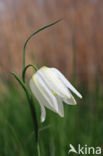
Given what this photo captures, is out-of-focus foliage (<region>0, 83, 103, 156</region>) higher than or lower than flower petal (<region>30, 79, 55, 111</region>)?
lower

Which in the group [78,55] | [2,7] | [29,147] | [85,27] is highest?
[2,7]

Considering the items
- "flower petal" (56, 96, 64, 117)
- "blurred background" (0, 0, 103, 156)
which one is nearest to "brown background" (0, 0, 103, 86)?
"blurred background" (0, 0, 103, 156)

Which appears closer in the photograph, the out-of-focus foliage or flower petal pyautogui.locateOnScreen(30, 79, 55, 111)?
flower petal pyautogui.locateOnScreen(30, 79, 55, 111)

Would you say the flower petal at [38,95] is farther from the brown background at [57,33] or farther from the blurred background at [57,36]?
the brown background at [57,33]

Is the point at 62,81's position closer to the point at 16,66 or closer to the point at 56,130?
the point at 56,130

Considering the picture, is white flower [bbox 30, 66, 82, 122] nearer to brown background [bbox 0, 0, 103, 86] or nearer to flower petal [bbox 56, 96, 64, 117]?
flower petal [bbox 56, 96, 64, 117]

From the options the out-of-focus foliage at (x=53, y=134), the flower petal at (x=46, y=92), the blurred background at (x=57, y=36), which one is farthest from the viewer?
the blurred background at (x=57, y=36)

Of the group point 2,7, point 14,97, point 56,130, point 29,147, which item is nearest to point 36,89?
point 56,130

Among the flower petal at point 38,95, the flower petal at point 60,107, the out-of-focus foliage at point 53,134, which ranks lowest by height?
the out-of-focus foliage at point 53,134

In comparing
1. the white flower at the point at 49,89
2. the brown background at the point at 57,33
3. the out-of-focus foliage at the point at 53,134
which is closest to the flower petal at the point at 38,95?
the white flower at the point at 49,89
